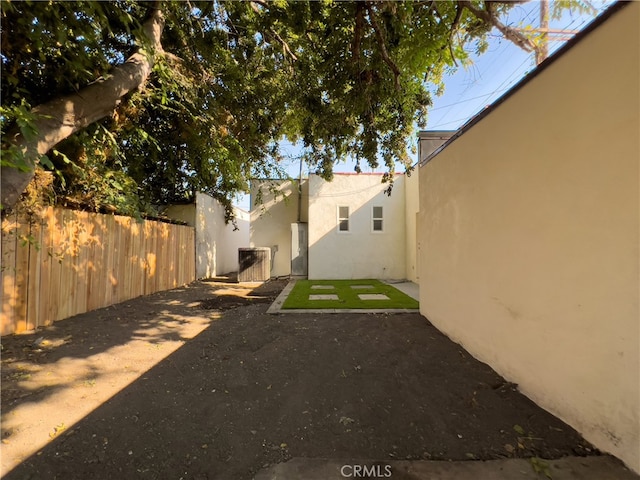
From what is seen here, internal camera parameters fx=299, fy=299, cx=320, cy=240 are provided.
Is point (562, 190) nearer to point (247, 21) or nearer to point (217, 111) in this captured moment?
point (247, 21)

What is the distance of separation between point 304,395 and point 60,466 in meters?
1.86

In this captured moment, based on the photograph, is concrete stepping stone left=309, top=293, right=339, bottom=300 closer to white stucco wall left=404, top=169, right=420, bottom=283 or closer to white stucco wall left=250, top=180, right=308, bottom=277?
white stucco wall left=404, top=169, right=420, bottom=283

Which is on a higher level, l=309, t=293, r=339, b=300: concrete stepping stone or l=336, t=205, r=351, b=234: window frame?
l=336, t=205, r=351, b=234: window frame

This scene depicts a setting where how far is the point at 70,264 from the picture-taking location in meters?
5.64

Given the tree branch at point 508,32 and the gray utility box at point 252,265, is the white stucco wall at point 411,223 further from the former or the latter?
the tree branch at point 508,32

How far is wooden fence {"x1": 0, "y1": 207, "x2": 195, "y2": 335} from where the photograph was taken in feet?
15.1

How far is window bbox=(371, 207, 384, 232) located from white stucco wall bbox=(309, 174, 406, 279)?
130 millimetres

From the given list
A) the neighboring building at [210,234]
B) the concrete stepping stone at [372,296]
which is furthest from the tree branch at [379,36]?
the neighboring building at [210,234]

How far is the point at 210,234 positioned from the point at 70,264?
8464mm

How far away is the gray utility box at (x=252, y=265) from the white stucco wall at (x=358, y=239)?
81.0 inches

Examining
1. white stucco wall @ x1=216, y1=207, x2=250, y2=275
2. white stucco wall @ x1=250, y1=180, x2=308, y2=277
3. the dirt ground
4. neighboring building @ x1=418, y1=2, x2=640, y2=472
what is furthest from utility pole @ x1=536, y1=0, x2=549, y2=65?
white stucco wall @ x1=216, y1=207, x2=250, y2=275

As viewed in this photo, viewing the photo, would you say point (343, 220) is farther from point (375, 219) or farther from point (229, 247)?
point (229, 247)

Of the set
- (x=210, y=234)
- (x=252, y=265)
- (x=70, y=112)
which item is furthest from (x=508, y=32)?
(x=210, y=234)

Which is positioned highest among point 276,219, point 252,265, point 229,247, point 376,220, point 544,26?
point 544,26
